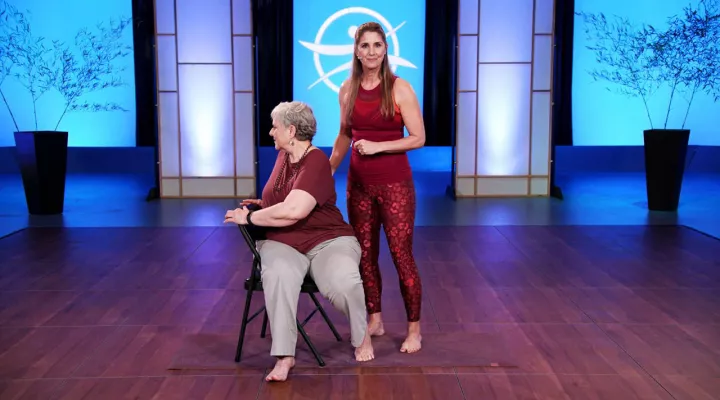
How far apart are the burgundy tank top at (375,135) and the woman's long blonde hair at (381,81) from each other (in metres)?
0.02

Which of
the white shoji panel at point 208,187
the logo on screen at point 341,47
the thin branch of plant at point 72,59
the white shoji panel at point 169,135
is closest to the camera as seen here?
the white shoji panel at point 169,135

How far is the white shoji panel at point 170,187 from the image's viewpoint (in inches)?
308

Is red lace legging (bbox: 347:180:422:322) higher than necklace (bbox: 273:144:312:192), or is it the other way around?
necklace (bbox: 273:144:312:192)

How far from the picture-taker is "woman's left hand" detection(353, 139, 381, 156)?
2945mm

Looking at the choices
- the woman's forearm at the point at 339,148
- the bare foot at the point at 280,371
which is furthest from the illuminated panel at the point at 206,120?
the bare foot at the point at 280,371

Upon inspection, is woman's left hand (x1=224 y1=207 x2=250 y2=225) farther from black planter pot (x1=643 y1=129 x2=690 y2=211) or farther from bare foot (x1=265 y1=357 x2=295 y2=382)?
black planter pot (x1=643 y1=129 x2=690 y2=211)

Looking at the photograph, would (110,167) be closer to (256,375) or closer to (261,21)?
(261,21)

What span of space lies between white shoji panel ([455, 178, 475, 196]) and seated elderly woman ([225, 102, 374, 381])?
4.89m

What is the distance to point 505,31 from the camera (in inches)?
300

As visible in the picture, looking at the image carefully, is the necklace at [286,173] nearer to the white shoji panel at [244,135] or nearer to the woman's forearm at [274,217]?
the woman's forearm at [274,217]

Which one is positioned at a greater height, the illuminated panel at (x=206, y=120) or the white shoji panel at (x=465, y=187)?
the illuminated panel at (x=206, y=120)

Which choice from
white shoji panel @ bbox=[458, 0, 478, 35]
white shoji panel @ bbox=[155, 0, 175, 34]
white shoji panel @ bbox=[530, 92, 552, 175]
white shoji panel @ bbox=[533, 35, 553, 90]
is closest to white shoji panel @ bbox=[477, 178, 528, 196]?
white shoji panel @ bbox=[530, 92, 552, 175]

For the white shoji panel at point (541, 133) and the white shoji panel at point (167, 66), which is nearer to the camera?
the white shoji panel at point (167, 66)

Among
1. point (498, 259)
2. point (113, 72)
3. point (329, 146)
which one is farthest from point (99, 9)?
point (498, 259)
